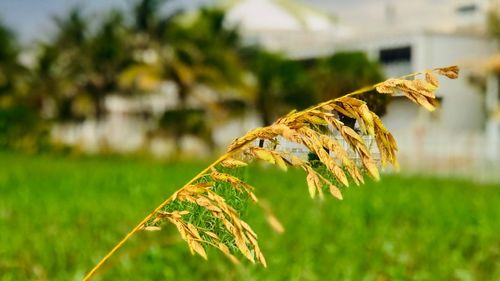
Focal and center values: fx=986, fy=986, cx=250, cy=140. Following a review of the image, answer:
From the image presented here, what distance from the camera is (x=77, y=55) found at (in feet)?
124

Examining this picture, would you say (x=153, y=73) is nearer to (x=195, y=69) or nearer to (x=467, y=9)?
(x=195, y=69)

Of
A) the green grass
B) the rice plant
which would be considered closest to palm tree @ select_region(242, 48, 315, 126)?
the green grass

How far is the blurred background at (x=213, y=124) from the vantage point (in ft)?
13.3

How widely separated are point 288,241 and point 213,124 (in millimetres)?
26266

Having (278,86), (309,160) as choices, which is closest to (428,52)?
(278,86)

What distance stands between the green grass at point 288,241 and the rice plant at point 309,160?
1.43 meters

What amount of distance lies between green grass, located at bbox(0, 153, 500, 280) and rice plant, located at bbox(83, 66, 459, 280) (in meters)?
1.43

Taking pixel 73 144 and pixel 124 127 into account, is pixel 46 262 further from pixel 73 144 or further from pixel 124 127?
pixel 124 127

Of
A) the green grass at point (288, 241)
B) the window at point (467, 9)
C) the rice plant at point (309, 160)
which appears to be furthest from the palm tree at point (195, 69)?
the rice plant at point (309, 160)

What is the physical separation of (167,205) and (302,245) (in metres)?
3.29

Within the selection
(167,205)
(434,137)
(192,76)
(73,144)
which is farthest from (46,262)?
(192,76)

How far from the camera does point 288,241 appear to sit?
4.55 meters

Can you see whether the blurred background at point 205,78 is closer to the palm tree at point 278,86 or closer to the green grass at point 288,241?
the palm tree at point 278,86

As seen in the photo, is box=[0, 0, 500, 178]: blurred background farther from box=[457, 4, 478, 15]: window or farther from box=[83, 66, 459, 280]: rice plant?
box=[83, 66, 459, 280]: rice plant
